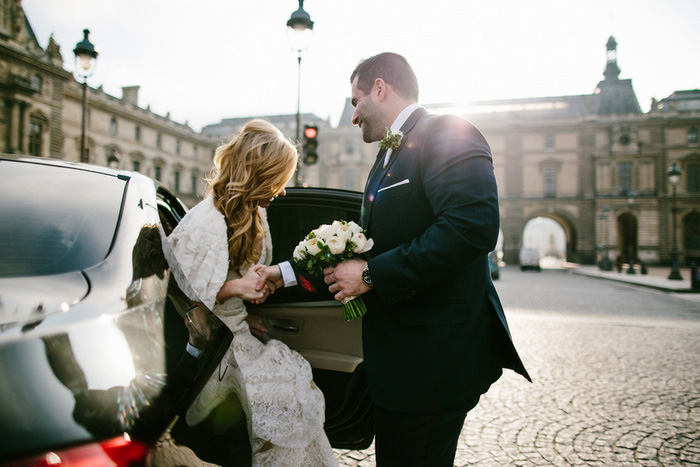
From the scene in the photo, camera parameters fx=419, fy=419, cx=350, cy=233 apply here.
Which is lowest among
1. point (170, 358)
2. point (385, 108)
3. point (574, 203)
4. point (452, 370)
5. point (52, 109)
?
point (452, 370)

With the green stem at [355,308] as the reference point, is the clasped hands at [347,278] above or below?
above

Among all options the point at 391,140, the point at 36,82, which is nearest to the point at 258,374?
the point at 391,140

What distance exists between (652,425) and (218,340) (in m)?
3.42

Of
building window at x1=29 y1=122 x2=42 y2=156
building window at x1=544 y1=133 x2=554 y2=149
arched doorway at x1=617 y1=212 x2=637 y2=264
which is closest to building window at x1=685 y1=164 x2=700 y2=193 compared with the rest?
arched doorway at x1=617 y1=212 x2=637 y2=264

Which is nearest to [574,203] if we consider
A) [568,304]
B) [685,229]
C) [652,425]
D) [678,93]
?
[685,229]

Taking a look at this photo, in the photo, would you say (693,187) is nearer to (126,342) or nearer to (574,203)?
(574,203)

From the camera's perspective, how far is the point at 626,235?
4438 centimetres

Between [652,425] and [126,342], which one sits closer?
[126,342]

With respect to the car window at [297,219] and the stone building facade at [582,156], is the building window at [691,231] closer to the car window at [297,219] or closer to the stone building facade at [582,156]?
the stone building facade at [582,156]

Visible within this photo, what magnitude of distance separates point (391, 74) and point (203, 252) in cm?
116

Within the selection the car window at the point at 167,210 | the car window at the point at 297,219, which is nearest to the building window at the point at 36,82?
the car window at the point at 167,210

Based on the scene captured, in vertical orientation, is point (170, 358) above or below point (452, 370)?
above

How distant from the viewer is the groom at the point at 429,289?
142 cm

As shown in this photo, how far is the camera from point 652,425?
3207 mm
